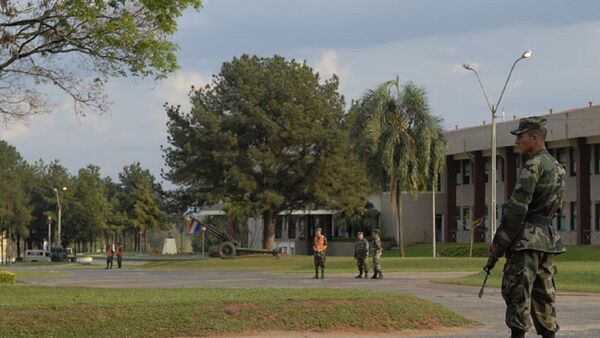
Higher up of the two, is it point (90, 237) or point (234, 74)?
point (234, 74)

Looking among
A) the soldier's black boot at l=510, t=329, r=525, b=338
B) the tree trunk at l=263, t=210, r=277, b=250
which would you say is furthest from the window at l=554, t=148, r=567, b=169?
the soldier's black boot at l=510, t=329, r=525, b=338

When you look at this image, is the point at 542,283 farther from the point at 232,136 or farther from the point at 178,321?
the point at 232,136

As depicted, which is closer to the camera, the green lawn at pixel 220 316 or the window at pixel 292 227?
the green lawn at pixel 220 316

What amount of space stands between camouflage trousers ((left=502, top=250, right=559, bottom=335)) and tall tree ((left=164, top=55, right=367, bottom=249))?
47246 mm

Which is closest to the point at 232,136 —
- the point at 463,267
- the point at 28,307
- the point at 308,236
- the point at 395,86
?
the point at 395,86

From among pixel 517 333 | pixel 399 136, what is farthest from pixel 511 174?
pixel 517 333

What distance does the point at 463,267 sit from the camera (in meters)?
43.3

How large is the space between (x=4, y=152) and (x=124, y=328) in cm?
9136

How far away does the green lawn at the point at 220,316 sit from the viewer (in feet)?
46.3

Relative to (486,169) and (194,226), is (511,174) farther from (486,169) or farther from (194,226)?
(194,226)

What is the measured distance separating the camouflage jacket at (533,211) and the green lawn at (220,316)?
6.06 m

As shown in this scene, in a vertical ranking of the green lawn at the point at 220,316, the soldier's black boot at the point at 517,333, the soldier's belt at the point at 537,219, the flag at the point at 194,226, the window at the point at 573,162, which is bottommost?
the green lawn at the point at 220,316

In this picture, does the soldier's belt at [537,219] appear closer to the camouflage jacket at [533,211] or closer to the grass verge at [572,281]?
the camouflage jacket at [533,211]

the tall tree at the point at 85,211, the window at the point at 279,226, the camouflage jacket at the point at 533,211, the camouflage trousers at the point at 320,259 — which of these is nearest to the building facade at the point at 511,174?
the camouflage trousers at the point at 320,259
